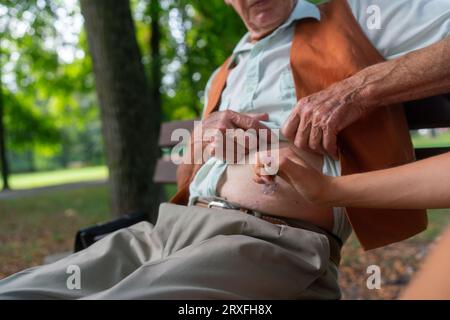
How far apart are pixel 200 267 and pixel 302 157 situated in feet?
2.07

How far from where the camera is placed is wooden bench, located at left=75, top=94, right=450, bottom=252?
199cm

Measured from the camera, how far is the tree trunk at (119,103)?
464 cm

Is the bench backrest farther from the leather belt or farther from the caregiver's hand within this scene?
the caregiver's hand

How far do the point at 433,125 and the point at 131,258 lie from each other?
1.31 metres

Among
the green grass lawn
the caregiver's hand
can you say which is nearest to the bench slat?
the caregiver's hand

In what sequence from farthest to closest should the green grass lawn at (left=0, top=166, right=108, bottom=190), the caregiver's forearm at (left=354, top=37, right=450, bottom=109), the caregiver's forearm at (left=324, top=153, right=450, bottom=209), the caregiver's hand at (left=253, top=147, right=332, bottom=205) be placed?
the green grass lawn at (left=0, top=166, right=108, bottom=190), the caregiver's forearm at (left=354, top=37, right=450, bottom=109), the caregiver's hand at (left=253, top=147, right=332, bottom=205), the caregiver's forearm at (left=324, top=153, right=450, bottom=209)

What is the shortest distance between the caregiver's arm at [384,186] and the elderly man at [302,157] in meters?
0.24

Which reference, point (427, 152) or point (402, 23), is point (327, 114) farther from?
point (427, 152)

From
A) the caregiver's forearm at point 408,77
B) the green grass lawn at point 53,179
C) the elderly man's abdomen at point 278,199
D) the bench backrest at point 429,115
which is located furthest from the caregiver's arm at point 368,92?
the green grass lawn at point 53,179

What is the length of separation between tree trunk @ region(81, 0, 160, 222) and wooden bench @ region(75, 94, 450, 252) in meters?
1.31

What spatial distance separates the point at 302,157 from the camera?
1.92m

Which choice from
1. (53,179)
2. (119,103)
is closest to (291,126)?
(119,103)

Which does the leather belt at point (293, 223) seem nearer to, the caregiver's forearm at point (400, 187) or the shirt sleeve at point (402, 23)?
the caregiver's forearm at point (400, 187)
